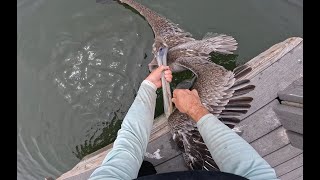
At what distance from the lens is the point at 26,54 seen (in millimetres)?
3877

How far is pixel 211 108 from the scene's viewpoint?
2971 millimetres

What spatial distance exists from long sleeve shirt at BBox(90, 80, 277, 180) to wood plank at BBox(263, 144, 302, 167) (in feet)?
3.15

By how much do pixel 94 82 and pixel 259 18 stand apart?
170 cm

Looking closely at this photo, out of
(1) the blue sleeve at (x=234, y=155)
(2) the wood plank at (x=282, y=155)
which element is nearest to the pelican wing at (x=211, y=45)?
(2) the wood plank at (x=282, y=155)

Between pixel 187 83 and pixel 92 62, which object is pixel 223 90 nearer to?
pixel 187 83

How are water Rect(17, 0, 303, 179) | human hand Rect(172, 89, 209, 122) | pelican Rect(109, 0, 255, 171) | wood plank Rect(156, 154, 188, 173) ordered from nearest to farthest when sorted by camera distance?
human hand Rect(172, 89, 209, 122)
pelican Rect(109, 0, 255, 171)
wood plank Rect(156, 154, 188, 173)
water Rect(17, 0, 303, 179)

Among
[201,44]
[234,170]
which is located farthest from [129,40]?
[234,170]

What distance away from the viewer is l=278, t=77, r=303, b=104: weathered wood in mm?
2718

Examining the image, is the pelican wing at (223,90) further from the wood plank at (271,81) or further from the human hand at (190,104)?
the human hand at (190,104)

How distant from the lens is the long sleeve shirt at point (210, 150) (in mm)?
1861

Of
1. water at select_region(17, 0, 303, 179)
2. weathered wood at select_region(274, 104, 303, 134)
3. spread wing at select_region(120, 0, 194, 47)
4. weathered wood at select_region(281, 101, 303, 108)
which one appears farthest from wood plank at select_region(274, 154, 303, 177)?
spread wing at select_region(120, 0, 194, 47)

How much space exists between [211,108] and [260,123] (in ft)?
1.25

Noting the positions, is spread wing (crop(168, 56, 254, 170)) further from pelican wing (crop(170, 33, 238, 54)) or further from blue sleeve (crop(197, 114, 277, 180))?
blue sleeve (crop(197, 114, 277, 180))
